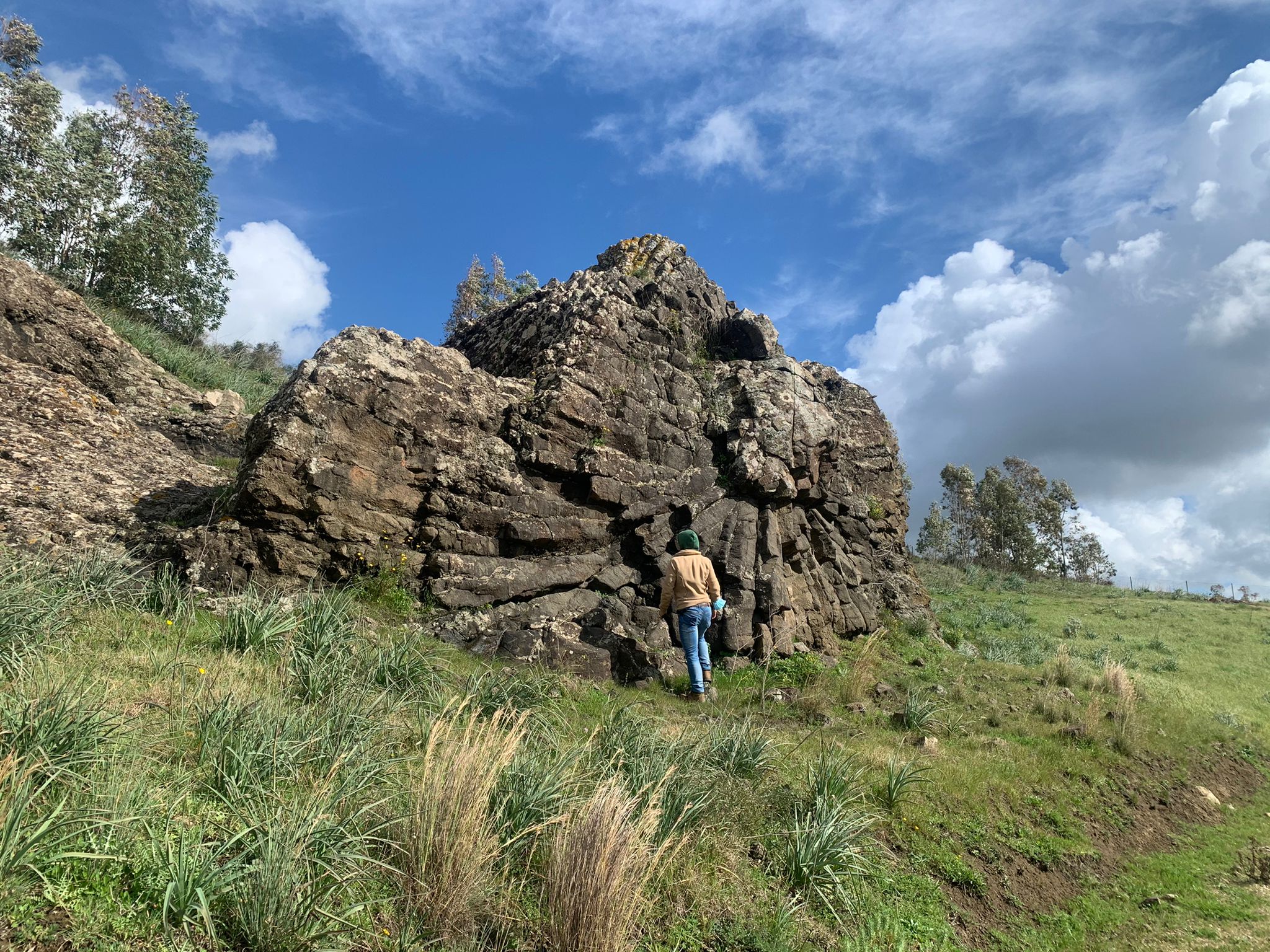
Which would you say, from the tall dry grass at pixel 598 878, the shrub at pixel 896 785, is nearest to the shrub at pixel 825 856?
the shrub at pixel 896 785

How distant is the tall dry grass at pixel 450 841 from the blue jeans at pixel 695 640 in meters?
5.66

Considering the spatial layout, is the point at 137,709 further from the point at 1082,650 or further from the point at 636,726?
the point at 1082,650

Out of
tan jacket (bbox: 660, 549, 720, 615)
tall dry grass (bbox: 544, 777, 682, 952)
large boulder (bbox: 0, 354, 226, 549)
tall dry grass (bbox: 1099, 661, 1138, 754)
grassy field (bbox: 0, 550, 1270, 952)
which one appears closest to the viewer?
grassy field (bbox: 0, 550, 1270, 952)

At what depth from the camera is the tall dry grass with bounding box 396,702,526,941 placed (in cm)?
373

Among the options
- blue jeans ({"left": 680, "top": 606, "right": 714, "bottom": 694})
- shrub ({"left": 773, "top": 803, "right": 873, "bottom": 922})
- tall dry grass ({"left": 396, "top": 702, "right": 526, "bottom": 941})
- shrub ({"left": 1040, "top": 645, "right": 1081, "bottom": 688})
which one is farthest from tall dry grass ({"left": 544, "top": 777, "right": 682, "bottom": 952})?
shrub ({"left": 1040, "top": 645, "right": 1081, "bottom": 688})

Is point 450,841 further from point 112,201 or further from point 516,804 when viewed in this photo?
point 112,201

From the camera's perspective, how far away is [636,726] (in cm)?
662

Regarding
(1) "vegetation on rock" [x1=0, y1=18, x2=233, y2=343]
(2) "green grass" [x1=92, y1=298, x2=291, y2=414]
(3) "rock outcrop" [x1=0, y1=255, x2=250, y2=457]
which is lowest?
(3) "rock outcrop" [x1=0, y1=255, x2=250, y2=457]

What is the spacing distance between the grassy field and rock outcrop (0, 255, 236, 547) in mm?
2147

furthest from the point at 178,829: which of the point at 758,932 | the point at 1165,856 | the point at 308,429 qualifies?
the point at 1165,856

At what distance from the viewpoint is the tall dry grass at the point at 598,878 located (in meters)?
3.67

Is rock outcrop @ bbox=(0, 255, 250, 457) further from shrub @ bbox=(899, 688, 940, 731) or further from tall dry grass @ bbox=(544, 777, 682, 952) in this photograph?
shrub @ bbox=(899, 688, 940, 731)

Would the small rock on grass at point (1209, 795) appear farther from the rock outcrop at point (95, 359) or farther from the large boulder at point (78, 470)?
the rock outcrop at point (95, 359)

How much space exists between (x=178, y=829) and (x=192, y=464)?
35.5 feet
